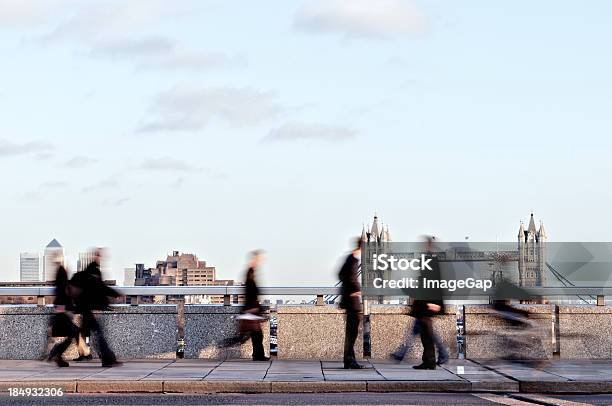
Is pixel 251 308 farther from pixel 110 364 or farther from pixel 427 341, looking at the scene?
pixel 427 341

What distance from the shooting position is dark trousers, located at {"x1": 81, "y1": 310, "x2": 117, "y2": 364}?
61.9 feet

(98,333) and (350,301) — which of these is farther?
(98,333)

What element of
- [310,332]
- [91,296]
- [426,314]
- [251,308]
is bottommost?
[310,332]

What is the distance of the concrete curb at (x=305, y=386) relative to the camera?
15.7 m

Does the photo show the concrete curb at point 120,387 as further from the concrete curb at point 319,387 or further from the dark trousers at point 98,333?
the dark trousers at point 98,333

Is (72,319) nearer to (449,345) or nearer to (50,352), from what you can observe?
(50,352)

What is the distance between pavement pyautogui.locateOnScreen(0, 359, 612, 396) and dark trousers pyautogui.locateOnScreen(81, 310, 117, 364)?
0.23 meters

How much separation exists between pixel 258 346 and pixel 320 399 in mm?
5390

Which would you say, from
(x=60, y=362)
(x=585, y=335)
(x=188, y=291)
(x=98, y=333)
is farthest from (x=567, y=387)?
(x=60, y=362)

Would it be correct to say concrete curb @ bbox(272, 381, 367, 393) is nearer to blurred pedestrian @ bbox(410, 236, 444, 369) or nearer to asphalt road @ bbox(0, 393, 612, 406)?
asphalt road @ bbox(0, 393, 612, 406)

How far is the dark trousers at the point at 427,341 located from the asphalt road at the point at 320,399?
2.81m

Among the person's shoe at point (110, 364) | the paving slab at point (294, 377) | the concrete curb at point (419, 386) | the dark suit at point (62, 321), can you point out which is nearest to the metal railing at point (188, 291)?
the dark suit at point (62, 321)

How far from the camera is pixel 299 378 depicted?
655 inches

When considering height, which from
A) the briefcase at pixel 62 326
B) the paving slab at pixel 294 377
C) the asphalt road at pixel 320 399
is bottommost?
the asphalt road at pixel 320 399
